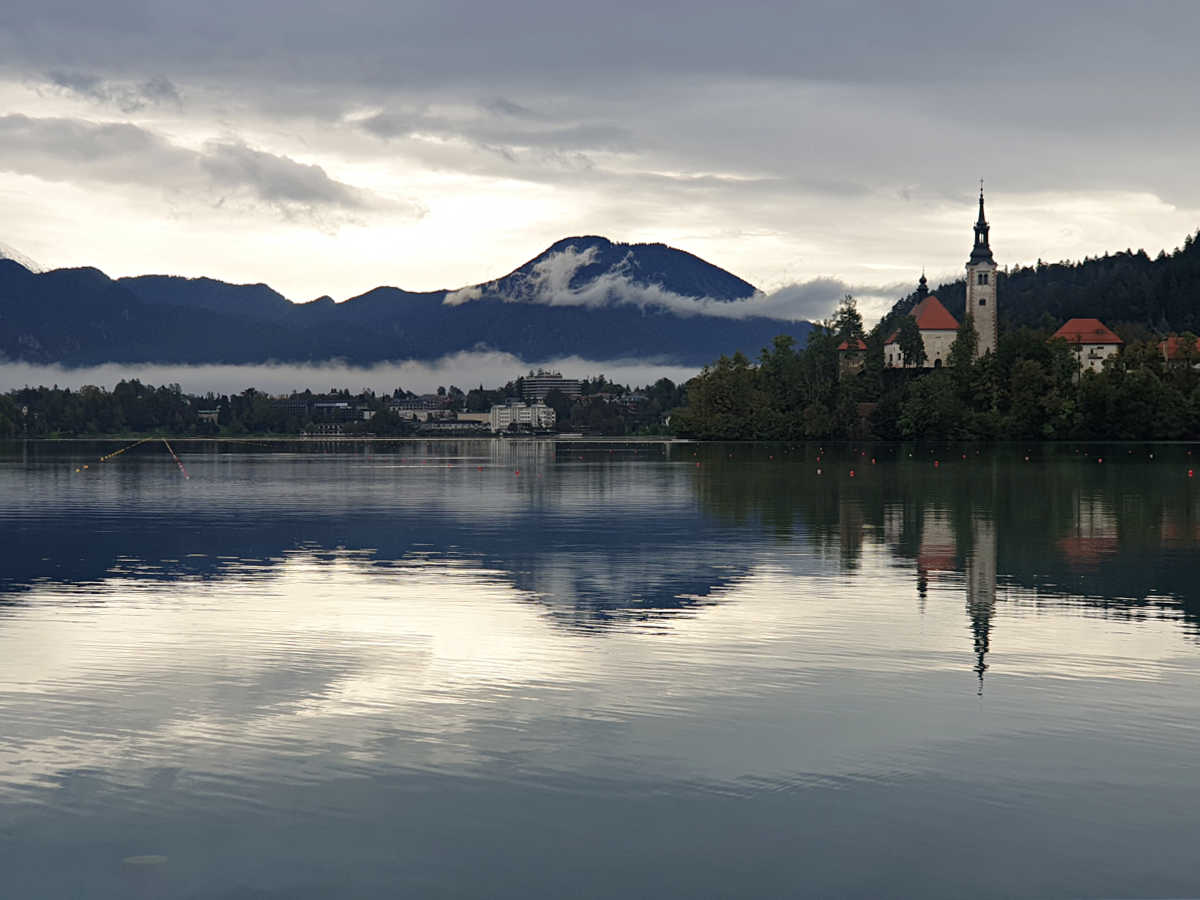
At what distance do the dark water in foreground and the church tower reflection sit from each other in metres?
0.17

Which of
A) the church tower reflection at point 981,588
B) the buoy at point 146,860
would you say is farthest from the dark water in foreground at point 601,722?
the church tower reflection at point 981,588

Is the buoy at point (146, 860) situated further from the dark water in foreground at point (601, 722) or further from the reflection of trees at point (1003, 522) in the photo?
the reflection of trees at point (1003, 522)

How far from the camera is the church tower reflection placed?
2558 centimetres

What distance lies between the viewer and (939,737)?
1859 cm

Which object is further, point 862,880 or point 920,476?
point 920,476

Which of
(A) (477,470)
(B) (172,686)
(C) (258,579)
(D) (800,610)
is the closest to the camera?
(B) (172,686)

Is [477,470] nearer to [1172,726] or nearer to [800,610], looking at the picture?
[800,610]

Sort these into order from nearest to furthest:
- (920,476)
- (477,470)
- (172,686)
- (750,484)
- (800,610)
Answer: (172,686), (800,610), (750,484), (920,476), (477,470)

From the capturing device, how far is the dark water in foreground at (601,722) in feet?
45.7

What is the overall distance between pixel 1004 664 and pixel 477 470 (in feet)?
344

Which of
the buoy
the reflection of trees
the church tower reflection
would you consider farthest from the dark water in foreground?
the reflection of trees

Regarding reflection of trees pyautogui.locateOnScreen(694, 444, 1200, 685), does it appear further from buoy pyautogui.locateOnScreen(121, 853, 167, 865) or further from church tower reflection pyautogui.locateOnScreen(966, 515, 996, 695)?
buoy pyautogui.locateOnScreen(121, 853, 167, 865)

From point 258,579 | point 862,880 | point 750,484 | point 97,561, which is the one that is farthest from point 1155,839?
point 750,484

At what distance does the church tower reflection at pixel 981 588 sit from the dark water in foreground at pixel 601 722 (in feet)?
0.55
